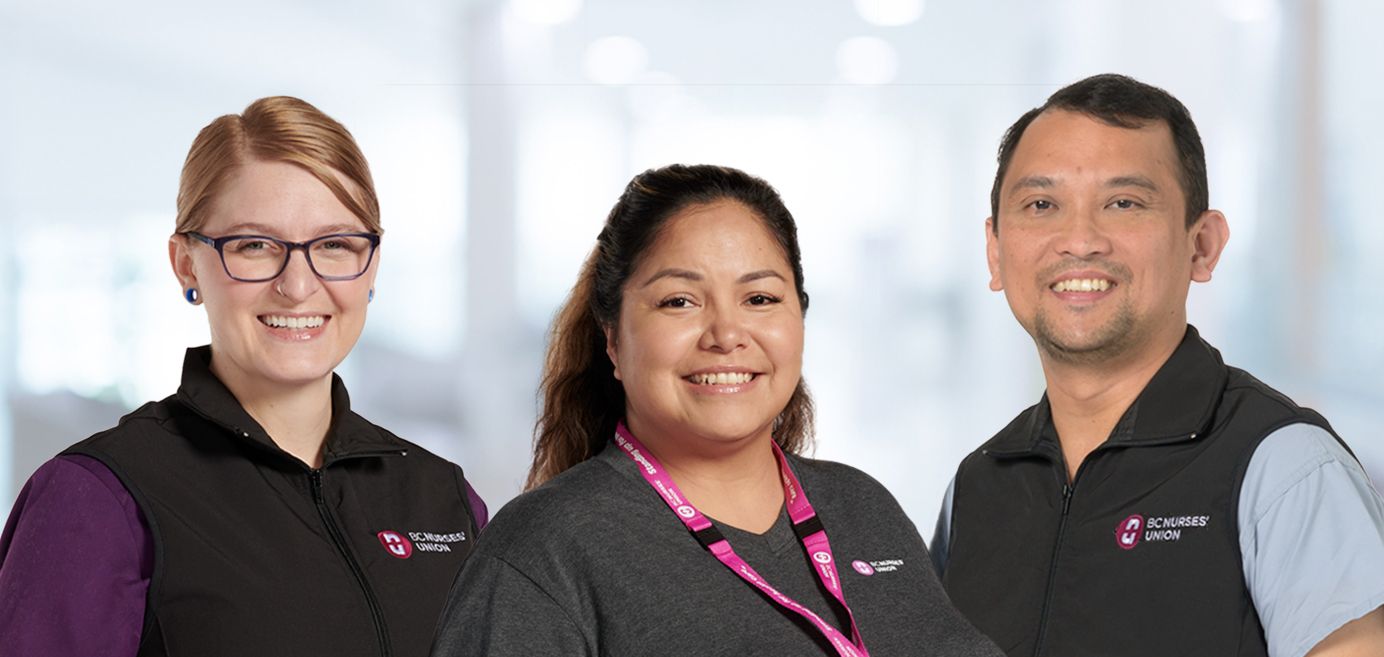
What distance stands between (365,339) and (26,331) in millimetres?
1527

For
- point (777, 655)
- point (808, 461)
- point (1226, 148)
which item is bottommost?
point (777, 655)

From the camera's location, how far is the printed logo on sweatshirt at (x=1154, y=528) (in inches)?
94.0

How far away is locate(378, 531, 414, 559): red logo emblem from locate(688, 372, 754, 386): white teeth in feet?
2.65

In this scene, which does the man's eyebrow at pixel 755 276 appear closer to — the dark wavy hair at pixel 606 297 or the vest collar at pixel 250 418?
the dark wavy hair at pixel 606 297

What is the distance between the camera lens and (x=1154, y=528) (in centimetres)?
242

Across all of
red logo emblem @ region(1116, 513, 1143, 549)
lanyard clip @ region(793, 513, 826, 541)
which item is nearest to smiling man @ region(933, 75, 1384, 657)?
red logo emblem @ region(1116, 513, 1143, 549)

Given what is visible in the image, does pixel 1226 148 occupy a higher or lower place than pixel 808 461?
higher

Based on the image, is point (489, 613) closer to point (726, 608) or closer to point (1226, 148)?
point (726, 608)

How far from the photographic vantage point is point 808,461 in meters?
2.20

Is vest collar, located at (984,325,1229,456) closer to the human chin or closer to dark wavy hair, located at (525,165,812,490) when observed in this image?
the human chin

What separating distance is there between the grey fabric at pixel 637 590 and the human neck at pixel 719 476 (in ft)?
0.12

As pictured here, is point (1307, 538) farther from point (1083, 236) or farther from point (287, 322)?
point (287, 322)

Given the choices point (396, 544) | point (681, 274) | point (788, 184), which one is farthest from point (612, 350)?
point (788, 184)

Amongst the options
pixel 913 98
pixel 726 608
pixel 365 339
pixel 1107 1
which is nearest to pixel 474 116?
pixel 365 339
